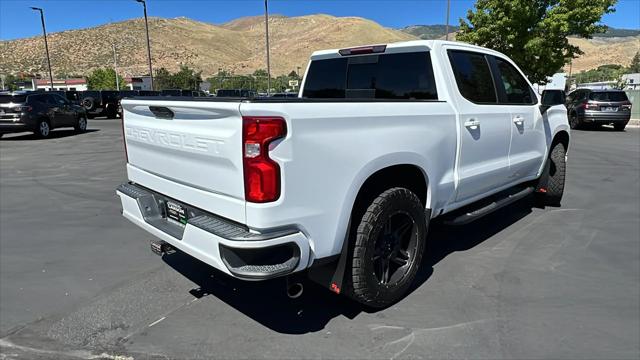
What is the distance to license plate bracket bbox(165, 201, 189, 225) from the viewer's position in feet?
10.3

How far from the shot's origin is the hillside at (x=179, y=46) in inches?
3976

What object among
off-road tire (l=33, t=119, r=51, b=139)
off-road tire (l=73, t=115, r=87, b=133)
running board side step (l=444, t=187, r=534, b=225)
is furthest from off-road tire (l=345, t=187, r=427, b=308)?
off-road tire (l=73, t=115, r=87, b=133)

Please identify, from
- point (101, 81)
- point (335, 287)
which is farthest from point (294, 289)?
point (101, 81)

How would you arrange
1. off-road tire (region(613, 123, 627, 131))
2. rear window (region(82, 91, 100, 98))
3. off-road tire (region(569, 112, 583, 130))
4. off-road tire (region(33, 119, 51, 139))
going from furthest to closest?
rear window (region(82, 91, 100, 98))
off-road tire (region(569, 112, 583, 130))
off-road tire (region(613, 123, 627, 131))
off-road tire (region(33, 119, 51, 139))

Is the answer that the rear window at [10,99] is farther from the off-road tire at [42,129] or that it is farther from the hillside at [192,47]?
the hillside at [192,47]

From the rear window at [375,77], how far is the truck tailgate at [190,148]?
6.62 feet

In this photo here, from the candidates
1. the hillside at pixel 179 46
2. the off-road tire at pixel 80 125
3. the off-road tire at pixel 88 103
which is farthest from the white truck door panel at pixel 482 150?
the hillside at pixel 179 46

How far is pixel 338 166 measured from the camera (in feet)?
9.13

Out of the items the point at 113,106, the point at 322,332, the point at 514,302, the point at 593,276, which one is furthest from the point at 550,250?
the point at 113,106

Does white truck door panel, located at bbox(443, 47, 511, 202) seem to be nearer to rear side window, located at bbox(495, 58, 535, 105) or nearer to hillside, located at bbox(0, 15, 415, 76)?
rear side window, located at bbox(495, 58, 535, 105)

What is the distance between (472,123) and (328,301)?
201cm

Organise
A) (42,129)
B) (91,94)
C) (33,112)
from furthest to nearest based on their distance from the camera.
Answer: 1. (91,94)
2. (42,129)
3. (33,112)

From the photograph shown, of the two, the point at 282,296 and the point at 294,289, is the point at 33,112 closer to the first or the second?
the point at 282,296

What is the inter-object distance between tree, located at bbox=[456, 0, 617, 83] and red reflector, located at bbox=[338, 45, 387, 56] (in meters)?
21.4
